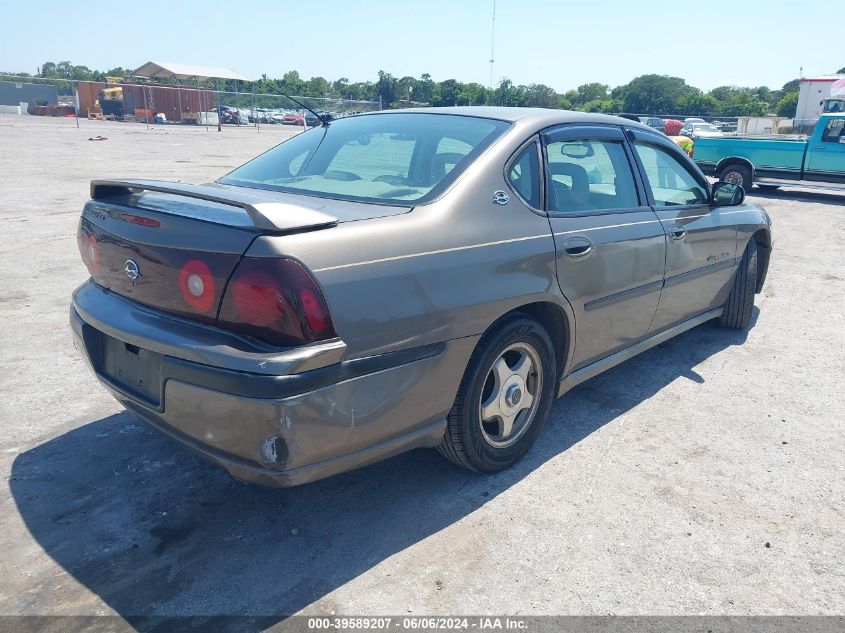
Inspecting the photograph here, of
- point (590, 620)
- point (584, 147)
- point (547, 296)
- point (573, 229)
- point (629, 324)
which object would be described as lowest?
point (590, 620)

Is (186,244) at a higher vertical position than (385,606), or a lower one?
higher

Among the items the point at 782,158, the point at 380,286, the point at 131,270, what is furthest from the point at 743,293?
the point at 782,158

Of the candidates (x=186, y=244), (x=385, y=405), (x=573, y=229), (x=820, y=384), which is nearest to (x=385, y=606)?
(x=385, y=405)

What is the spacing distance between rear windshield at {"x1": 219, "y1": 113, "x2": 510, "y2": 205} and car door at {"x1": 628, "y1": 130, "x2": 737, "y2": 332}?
1.32 meters

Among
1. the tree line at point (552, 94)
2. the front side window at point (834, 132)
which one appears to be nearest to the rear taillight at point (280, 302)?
the front side window at point (834, 132)

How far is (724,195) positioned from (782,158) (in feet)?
40.5

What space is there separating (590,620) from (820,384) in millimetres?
3000

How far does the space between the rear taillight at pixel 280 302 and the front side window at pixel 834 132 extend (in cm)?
1582

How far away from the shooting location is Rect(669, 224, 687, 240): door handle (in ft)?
13.1

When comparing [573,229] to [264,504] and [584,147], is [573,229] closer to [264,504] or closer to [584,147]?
[584,147]

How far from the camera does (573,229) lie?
10.6 ft

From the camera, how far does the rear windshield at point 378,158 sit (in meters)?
2.92

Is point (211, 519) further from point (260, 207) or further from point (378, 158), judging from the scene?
point (378, 158)

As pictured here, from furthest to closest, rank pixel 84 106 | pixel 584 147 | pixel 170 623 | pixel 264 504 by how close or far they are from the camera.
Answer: pixel 84 106
pixel 584 147
pixel 264 504
pixel 170 623
